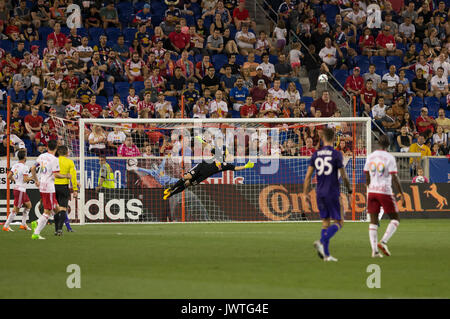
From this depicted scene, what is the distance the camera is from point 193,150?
22.8 m

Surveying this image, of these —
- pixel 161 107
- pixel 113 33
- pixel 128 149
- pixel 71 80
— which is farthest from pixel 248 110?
pixel 113 33

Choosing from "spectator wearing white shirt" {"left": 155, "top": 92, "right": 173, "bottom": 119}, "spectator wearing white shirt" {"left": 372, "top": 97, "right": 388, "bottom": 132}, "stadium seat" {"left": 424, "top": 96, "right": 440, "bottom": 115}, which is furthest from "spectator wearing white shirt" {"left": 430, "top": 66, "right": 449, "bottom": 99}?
"spectator wearing white shirt" {"left": 155, "top": 92, "right": 173, "bottom": 119}

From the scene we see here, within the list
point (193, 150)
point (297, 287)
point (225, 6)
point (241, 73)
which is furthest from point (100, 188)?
point (297, 287)

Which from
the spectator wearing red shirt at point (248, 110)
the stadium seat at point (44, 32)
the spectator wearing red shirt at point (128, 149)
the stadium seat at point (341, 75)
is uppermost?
the stadium seat at point (44, 32)

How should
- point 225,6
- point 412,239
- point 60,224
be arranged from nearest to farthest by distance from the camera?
point 412,239
point 60,224
point 225,6

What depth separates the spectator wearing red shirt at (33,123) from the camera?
22.8 metres

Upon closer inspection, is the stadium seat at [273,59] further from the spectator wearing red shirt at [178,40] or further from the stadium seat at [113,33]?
the stadium seat at [113,33]

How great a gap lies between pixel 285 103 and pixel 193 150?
3.78 metres

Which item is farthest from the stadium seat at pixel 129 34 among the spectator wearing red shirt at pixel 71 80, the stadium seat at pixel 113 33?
the spectator wearing red shirt at pixel 71 80

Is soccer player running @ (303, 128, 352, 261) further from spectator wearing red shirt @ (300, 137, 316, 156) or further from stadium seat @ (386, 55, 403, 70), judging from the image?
stadium seat @ (386, 55, 403, 70)

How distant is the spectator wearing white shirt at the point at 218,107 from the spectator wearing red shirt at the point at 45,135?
5003 mm

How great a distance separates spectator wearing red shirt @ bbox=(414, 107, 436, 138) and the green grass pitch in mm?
8101

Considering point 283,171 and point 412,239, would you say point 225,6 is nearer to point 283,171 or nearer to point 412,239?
point 283,171

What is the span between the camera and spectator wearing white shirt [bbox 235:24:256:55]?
27125 millimetres
